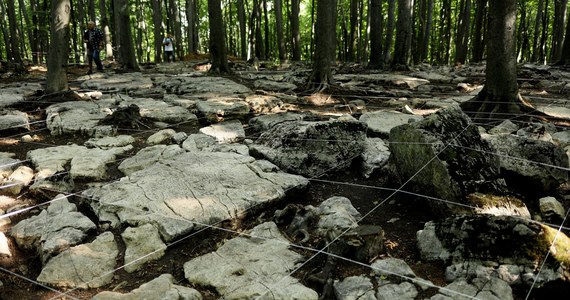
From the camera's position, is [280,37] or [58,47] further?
[280,37]

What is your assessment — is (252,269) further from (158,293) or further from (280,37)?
(280,37)

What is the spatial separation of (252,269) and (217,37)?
8627 mm

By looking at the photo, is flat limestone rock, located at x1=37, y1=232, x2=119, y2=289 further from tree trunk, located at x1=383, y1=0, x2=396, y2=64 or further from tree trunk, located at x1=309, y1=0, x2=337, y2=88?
tree trunk, located at x1=383, y1=0, x2=396, y2=64

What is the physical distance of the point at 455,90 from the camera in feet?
30.3

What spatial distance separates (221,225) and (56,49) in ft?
20.7

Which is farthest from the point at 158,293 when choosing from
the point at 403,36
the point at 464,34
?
the point at 464,34

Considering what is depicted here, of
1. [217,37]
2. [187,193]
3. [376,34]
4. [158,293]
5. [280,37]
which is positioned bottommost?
[158,293]

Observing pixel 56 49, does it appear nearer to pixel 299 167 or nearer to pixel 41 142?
pixel 41 142

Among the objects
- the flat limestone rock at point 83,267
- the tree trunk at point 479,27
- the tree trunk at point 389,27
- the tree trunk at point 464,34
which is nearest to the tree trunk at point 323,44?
the flat limestone rock at point 83,267

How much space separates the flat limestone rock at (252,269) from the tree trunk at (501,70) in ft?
13.3

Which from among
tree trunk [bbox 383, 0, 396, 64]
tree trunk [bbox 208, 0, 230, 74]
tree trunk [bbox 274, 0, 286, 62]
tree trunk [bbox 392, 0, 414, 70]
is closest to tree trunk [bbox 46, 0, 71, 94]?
tree trunk [bbox 208, 0, 230, 74]

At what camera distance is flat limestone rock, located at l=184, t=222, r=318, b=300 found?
2.60m

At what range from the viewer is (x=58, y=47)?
7.53 metres

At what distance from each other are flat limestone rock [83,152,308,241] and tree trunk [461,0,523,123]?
11.6 ft
